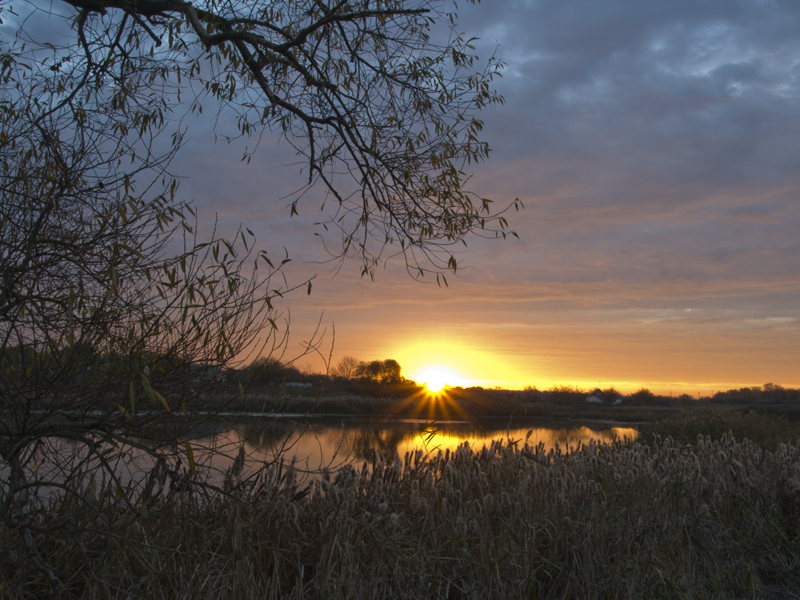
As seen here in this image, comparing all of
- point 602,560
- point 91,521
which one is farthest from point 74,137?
point 602,560

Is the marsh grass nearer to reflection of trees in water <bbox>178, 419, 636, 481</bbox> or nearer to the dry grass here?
reflection of trees in water <bbox>178, 419, 636, 481</bbox>

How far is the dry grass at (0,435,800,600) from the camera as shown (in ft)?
8.62

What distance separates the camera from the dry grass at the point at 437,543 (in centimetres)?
263

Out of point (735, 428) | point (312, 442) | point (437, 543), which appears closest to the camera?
point (437, 543)

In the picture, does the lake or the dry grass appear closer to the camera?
the dry grass

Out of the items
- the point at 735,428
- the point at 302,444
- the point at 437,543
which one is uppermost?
the point at 735,428

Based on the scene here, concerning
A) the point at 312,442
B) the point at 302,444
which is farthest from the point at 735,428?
the point at 302,444

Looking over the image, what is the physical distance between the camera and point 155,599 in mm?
2396

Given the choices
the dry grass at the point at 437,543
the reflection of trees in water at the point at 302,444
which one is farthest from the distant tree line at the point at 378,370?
the dry grass at the point at 437,543

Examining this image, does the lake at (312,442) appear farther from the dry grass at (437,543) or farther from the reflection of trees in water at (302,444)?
the dry grass at (437,543)

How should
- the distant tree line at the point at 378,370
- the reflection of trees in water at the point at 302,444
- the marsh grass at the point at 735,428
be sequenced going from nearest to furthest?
1. the reflection of trees in water at the point at 302,444
2. the marsh grass at the point at 735,428
3. the distant tree line at the point at 378,370

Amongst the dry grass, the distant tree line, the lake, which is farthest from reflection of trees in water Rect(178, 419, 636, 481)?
the distant tree line

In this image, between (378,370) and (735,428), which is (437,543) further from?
(378,370)

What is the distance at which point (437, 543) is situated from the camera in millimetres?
3371
